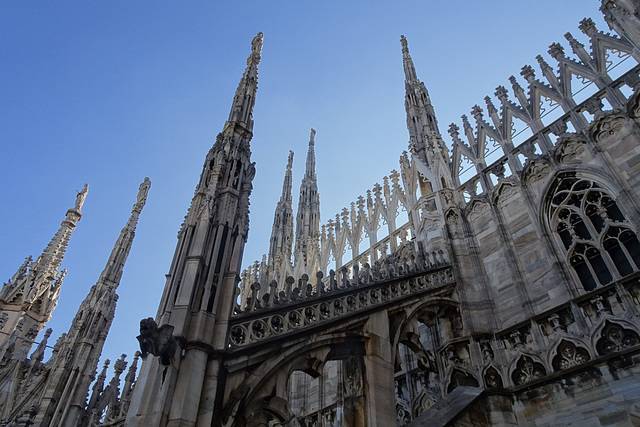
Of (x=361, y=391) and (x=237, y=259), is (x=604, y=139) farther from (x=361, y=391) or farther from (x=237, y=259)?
(x=237, y=259)

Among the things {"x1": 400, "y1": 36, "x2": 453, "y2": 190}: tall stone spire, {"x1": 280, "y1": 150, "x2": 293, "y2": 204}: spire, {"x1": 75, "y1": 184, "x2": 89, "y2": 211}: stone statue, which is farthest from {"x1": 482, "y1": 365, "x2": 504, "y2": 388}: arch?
{"x1": 75, "y1": 184, "x2": 89, "y2": 211}: stone statue

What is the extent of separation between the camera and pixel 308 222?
2225cm

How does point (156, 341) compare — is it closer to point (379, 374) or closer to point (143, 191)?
point (379, 374)

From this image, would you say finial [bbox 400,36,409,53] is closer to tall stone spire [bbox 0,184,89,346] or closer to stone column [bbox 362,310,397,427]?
stone column [bbox 362,310,397,427]

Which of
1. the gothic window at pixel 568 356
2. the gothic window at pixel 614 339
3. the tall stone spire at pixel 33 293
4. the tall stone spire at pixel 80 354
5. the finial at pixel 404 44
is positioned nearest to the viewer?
the gothic window at pixel 614 339

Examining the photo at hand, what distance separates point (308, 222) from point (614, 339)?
636 inches

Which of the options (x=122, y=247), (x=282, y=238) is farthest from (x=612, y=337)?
(x=122, y=247)

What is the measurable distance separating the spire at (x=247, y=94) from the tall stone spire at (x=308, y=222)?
9435mm

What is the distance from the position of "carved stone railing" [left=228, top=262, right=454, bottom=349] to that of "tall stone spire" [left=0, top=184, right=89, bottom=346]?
2048 cm

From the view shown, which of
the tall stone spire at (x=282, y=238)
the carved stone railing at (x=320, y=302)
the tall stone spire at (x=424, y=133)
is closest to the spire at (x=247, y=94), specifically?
the carved stone railing at (x=320, y=302)

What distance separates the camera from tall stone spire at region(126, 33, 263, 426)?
520 cm

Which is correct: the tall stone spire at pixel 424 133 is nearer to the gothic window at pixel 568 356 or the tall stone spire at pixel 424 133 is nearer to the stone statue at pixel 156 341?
the gothic window at pixel 568 356

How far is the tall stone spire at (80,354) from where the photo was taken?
575 inches

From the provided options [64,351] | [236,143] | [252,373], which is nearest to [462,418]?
[252,373]
